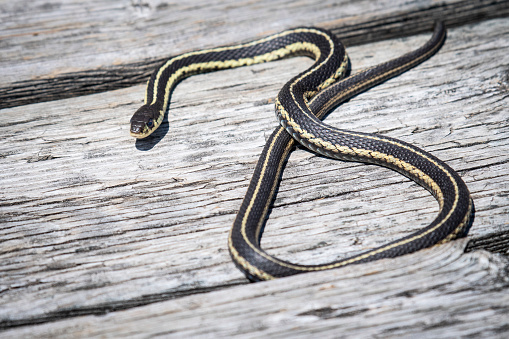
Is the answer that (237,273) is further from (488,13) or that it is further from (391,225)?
(488,13)

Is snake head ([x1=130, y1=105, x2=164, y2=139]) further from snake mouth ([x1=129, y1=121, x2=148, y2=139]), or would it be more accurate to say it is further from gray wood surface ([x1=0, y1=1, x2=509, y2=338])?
gray wood surface ([x1=0, y1=1, x2=509, y2=338])

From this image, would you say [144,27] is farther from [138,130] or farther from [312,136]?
[312,136]

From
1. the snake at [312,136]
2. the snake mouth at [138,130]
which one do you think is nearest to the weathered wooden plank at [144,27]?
the snake at [312,136]

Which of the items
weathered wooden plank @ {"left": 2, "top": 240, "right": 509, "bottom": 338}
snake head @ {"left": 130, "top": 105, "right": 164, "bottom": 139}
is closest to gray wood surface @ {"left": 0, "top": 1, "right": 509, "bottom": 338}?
weathered wooden plank @ {"left": 2, "top": 240, "right": 509, "bottom": 338}

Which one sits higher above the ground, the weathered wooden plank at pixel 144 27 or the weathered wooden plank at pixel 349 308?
the weathered wooden plank at pixel 144 27

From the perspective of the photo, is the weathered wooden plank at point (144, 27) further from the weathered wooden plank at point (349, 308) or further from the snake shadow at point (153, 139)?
the weathered wooden plank at point (349, 308)

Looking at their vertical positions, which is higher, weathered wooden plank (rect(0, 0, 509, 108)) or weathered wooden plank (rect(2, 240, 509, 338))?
weathered wooden plank (rect(0, 0, 509, 108))
